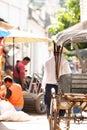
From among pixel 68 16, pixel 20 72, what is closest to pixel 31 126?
pixel 20 72

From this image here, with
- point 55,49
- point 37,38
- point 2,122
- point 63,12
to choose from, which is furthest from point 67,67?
point 63,12

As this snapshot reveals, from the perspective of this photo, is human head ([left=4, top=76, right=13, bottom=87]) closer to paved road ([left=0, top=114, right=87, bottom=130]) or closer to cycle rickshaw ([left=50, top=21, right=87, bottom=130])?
paved road ([left=0, top=114, right=87, bottom=130])

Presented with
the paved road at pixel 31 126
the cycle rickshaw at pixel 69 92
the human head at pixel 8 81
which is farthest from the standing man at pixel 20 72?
the cycle rickshaw at pixel 69 92

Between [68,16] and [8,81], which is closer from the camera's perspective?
[8,81]

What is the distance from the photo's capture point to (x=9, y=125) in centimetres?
1152

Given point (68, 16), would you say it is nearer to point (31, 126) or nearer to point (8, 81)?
point (8, 81)

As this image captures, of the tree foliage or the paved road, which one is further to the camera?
the tree foliage

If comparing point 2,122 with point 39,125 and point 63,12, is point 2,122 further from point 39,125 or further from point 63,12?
point 63,12

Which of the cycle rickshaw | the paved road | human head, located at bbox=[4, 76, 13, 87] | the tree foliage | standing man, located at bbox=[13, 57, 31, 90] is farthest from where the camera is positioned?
the tree foliage

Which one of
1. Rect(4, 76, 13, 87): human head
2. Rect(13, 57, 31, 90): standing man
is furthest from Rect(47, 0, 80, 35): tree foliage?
Rect(4, 76, 13, 87): human head

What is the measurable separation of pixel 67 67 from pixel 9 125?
7.93ft

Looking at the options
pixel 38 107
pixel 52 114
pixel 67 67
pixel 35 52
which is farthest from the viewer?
pixel 35 52

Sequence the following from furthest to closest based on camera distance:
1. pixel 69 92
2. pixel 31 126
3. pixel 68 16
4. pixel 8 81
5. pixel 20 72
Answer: pixel 68 16 < pixel 20 72 < pixel 8 81 < pixel 31 126 < pixel 69 92

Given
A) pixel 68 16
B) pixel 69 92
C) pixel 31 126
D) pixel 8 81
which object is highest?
pixel 68 16
